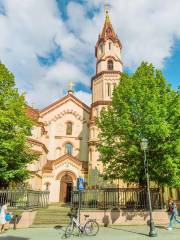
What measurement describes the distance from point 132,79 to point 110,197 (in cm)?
930

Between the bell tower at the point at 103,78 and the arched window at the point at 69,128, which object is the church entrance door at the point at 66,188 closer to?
the bell tower at the point at 103,78

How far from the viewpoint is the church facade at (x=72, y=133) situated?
28.0 meters

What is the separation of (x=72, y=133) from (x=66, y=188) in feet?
26.7

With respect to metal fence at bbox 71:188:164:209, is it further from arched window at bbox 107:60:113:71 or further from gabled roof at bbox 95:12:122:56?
gabled roof at bbox 95:12:122:56

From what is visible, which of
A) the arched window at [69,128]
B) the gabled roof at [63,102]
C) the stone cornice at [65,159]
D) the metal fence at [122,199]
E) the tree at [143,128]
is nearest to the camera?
the tree at [143,128]

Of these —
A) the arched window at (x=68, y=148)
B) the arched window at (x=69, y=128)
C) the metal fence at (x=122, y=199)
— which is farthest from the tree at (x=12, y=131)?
the arched window at (x=69, y=128)

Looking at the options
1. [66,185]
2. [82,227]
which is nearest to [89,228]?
[82,227]

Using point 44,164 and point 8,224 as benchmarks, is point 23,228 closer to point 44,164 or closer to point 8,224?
point 8,224

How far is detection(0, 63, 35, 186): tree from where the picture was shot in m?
15.8

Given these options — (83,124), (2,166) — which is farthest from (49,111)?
(2,166)

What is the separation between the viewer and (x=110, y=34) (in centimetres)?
3694

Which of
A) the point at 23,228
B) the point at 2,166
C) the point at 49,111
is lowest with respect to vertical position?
the point at 23,228


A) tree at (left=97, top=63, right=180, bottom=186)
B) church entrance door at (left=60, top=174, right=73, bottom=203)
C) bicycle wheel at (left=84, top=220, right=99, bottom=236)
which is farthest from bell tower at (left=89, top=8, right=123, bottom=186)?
bicycle wheel at (left=84, top=220, right=99, bottom=236)

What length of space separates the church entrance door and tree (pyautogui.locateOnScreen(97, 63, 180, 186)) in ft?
41.3
